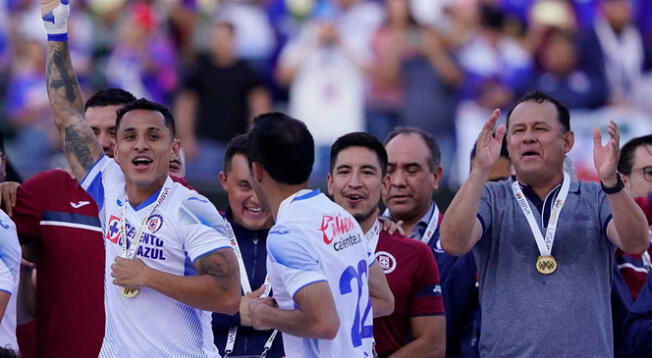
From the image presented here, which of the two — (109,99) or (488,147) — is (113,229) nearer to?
(109,99)

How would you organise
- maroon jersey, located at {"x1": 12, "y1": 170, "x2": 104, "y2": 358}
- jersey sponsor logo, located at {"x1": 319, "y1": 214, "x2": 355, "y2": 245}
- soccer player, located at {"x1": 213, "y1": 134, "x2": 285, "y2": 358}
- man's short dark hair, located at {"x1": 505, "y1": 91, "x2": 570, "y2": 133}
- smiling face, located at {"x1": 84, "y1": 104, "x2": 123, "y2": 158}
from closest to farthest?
jersey sponsor logo, located at {"x1": 319, "y1": 214, "x2": 355, "y2": 245}, man's short dark hair, located at {"x1": 505, "y1": 91, "x2": 570, "y2": 133}, soccer player, located at {"x1": 213, "y1": 134, "x2": 285, "y2": 358}, maroon jersey, located at {"x1": 12, "y1": 170, "x2": 104, "y2": 358}, smiling face, located at {"x1": 84, "y1": 104, "x2": 123, "y2": 158}

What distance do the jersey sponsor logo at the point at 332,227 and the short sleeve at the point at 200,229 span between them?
0.59 meters

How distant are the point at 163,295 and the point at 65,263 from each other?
1.31 metres

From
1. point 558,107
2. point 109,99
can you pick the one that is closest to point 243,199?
point 109,99

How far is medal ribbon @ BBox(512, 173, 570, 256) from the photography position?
5797mm

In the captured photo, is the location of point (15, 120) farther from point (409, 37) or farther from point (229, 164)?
point (229, 164)

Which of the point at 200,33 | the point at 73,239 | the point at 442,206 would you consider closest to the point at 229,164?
the point at 73,239

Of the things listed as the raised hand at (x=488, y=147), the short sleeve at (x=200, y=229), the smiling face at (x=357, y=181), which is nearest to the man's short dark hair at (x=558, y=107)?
the raised hand at (x=488, y=147)

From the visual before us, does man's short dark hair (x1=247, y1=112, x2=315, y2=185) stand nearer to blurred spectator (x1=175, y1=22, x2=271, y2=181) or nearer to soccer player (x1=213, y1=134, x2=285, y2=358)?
soccer player (x1=213, y1=134, x2=285, y2=358)

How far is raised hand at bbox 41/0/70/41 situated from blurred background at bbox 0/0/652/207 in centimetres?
756

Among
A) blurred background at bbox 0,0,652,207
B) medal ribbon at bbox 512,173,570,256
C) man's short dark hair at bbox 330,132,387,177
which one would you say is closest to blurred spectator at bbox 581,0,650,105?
blurred background at bbox 0,0,652,207

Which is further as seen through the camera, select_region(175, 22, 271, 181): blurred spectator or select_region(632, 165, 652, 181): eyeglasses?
select_region(175, 22, 271, 181): blurred spectator

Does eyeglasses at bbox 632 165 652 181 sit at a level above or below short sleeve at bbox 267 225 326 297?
above

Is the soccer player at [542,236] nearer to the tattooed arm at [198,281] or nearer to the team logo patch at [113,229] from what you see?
the tattooed arm at [198,281]
